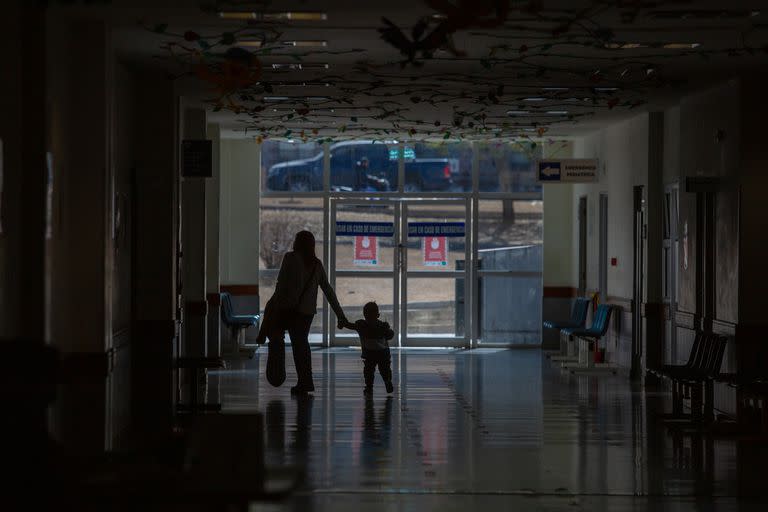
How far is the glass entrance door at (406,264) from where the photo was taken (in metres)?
18.8

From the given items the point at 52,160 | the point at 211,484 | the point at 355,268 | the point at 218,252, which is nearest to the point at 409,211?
the point at 355,268

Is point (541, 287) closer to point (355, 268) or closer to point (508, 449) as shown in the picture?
point (355, 268)

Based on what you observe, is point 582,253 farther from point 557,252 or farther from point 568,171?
point 568,171

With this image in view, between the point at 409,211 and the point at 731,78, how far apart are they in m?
8.43

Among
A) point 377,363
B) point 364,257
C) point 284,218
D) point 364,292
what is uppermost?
point 284,218

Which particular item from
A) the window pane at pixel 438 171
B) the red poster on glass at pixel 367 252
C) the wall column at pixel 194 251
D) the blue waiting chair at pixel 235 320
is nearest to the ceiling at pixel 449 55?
the wall column at pixel 194 251

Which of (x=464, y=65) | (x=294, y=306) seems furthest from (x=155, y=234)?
(x=464, y=65)

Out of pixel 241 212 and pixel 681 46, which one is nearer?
pixel 681 46

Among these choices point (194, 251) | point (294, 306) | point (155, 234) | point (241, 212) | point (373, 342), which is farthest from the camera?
point (241, 212)

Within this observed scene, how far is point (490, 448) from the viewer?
924 cm

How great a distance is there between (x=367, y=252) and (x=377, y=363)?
650 cm

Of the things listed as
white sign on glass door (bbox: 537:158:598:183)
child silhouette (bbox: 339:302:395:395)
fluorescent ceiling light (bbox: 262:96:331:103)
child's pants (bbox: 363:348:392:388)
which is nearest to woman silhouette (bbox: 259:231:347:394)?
child silhouette (bbox: 339:302:395:395)

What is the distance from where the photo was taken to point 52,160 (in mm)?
7586

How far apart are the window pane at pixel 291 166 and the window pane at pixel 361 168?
23cm
